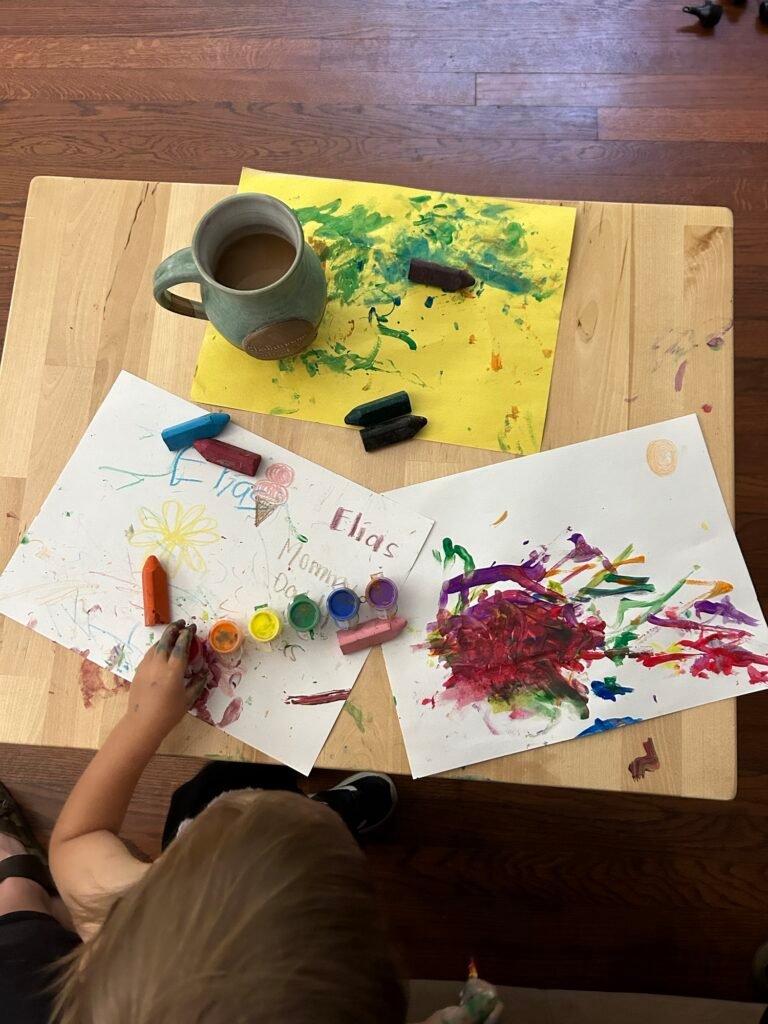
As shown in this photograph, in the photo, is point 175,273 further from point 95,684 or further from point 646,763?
point 646,763

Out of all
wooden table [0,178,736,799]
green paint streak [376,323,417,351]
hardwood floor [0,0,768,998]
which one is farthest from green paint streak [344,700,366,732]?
hardwood floor [0,0,768,998]

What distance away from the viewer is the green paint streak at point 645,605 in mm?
646

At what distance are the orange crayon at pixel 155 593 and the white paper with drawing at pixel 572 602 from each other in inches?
7.8

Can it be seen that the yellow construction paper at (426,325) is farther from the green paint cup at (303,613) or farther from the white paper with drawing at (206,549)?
the green paint cup at (303,613)

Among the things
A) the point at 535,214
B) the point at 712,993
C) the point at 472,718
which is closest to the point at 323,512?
the point at 472,718

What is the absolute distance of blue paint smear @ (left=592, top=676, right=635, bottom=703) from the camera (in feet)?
2.08

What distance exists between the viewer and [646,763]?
0.62 metres

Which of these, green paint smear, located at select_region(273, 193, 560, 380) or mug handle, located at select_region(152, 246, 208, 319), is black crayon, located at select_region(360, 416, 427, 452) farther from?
mug handle, located at select_region(152, 246, 208, 319)

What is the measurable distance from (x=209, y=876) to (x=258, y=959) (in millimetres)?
59

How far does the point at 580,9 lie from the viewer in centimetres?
132

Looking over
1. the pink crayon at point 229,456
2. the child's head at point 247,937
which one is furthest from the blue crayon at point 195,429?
the child's head at point 247,937

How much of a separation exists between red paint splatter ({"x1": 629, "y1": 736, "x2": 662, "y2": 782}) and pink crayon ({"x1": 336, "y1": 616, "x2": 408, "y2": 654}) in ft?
0.71

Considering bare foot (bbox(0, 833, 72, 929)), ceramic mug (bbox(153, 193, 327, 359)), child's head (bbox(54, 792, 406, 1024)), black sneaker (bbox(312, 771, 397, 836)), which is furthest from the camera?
black sneaker (bbox(312, 771, 397, 836))

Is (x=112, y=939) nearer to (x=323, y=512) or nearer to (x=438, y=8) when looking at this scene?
(x=323, y=512)
